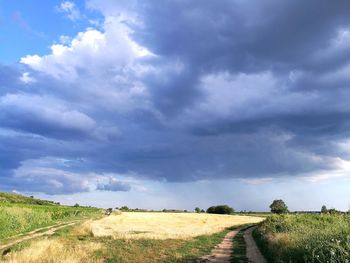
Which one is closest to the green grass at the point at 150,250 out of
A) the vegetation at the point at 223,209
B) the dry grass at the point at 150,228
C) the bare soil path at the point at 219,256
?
the bare soil path at the point at 219,256

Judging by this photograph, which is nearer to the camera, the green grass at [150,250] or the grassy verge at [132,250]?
the grassy verge at [132,250]

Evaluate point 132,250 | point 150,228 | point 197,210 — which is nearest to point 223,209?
point 197,210

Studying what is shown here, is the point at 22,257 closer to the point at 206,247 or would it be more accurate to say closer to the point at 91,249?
the point at 91,249

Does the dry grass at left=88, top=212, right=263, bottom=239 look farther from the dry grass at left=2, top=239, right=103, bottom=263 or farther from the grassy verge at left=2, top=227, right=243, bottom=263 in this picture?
the dry grass at left=2, top=239, right=103, bottom=263

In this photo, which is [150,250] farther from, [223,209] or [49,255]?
[223,209]

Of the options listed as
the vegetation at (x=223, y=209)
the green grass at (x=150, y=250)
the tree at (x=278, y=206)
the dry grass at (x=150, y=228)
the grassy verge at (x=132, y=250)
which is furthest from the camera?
the vegetation at (x=223, y=209)

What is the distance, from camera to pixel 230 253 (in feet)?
103

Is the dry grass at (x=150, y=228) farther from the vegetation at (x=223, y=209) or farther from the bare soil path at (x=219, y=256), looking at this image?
the vegetation at (x=223, y=209)

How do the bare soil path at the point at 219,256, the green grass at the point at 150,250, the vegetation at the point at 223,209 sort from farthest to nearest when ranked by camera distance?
the vegetation at the point at 223,209, the green grass at the point at 150,250, the bare soil path at the point at 219,256

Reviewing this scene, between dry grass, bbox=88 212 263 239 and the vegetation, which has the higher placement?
the vegetation

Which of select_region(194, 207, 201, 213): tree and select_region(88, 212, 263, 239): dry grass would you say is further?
select_region(194, 207, 201, 213): tree

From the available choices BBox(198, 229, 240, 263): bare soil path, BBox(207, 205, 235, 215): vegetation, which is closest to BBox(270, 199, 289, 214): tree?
BBox(207, 205, 235, 215): vegetation

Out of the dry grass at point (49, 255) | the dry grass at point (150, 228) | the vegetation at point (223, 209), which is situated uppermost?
the vegetation at point (223, 209)

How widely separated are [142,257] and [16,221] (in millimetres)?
28882
